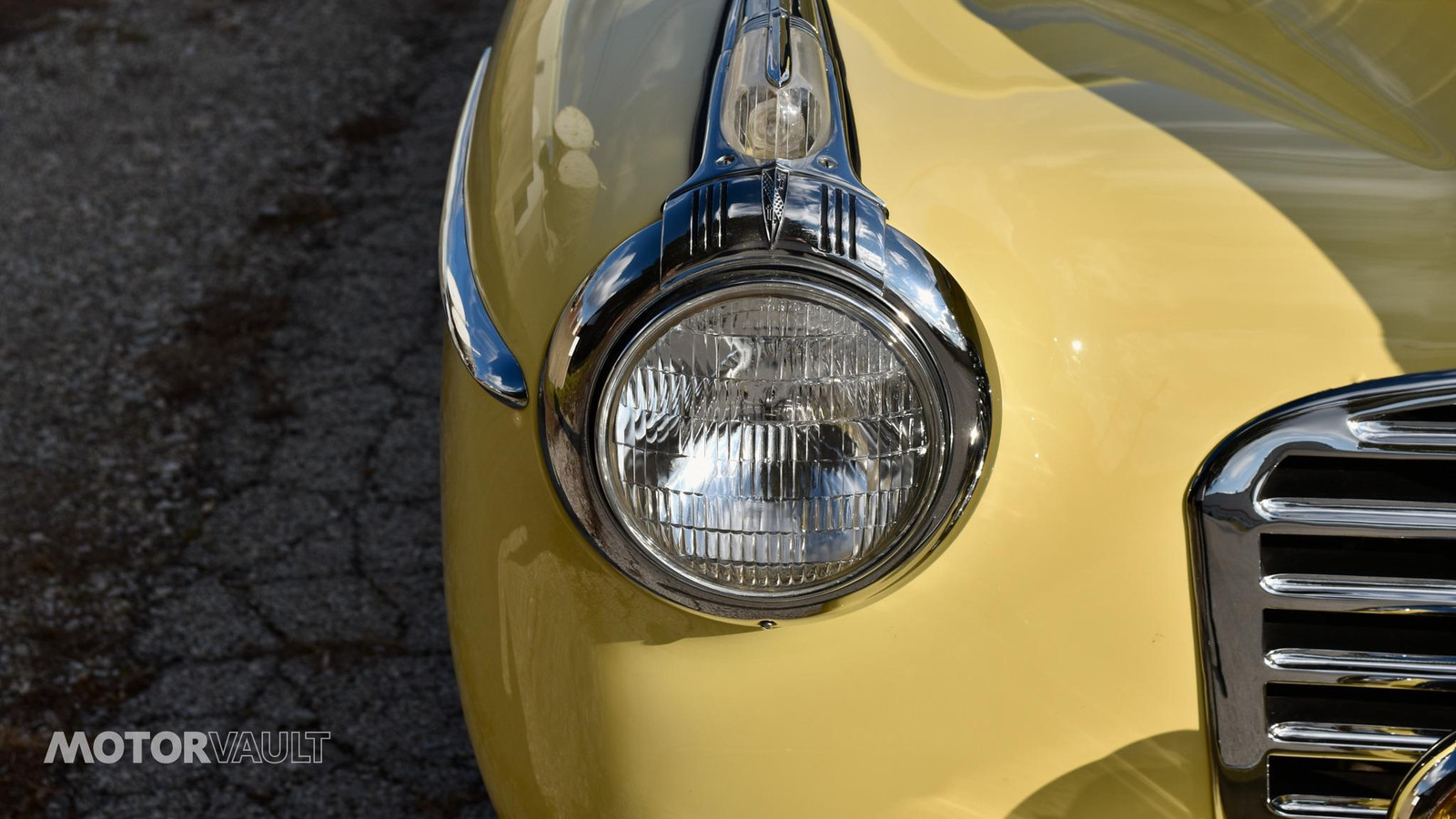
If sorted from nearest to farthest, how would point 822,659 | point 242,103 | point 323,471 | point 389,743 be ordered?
point 822,659 < point 389,743 < point 323,471 < point 242,103

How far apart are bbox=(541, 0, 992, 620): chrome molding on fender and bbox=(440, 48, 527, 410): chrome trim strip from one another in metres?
0.11

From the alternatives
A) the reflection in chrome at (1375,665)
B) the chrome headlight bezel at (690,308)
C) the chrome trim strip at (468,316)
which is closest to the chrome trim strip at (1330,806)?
the reflection in chrome at (1375,665)

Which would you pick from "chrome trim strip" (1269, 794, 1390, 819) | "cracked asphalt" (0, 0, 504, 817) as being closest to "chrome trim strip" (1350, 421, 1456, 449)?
"chrome trim strip" (1269, 794, 1390, 819)

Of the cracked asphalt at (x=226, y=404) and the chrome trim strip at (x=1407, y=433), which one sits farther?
the cracked asphalt at (x=226, y=404)

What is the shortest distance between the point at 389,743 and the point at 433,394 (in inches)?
41.5

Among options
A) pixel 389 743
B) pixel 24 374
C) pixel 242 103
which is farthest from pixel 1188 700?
pixel 242 103

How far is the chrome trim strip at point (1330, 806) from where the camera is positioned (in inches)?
49.9

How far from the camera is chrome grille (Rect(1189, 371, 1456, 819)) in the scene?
1.19 meters

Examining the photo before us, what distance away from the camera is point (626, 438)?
3.79ft

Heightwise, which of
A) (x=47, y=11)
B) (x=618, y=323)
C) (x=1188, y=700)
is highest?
(x=47, y=11)

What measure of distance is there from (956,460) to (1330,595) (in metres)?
0.41

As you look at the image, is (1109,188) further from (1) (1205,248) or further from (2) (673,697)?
(2) (673,697)

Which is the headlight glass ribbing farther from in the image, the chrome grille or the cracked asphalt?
the cracked asphalt

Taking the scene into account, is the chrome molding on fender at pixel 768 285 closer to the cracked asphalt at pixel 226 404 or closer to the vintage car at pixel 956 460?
the vintage car at pixel 956 460
